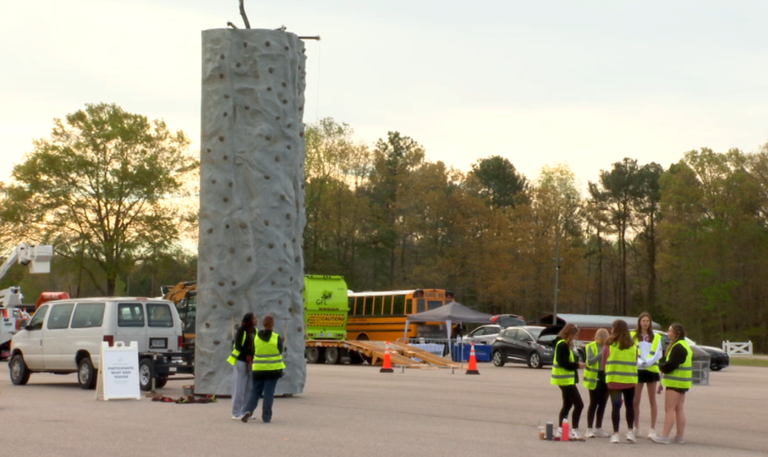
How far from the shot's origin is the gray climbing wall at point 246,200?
20734mm

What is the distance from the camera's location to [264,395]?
52.0 ft

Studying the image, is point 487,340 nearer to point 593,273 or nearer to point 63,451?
point 63,451

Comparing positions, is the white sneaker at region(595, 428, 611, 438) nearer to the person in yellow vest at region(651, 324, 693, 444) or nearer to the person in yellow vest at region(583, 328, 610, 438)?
the person in yellow vest at region(583, 328, 610, 438)

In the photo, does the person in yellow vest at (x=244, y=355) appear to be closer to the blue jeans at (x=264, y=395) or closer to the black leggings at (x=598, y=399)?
the blue jeans at (x=264, y=395)

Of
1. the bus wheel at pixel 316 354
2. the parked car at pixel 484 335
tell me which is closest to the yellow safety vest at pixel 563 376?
the bus wheel at pixel 316 354

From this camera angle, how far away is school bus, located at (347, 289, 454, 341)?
4616cm

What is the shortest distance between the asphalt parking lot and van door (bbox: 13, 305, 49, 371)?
2.05 ft

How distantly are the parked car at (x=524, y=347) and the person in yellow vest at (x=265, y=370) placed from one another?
926 inches

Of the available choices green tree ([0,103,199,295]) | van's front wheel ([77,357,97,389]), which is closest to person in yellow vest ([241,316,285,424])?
van's front wheel ([77,357,97,389])

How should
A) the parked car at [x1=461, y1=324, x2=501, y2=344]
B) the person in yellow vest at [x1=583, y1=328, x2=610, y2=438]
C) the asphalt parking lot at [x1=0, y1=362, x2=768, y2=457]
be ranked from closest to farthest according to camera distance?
the asphalt parking lot at [x1=0, y1=362, x2=768, y2=457] < the person in yellow vest at [x1=583, y1=328, x2=610, y2=438] < the parked car at [x1=461, y1=324, x2=501, y2=344]

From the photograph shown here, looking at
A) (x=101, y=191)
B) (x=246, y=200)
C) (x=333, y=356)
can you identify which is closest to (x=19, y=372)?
(x=246, y=200)

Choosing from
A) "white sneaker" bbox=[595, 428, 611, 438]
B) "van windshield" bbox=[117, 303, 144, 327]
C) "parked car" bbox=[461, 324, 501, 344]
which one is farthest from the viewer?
"parked car" bbox=[461, 324, 501, 344]

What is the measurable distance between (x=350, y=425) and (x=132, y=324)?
8611mm

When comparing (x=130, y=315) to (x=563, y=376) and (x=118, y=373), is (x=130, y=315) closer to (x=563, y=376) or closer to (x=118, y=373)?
(x=118, y=373)
